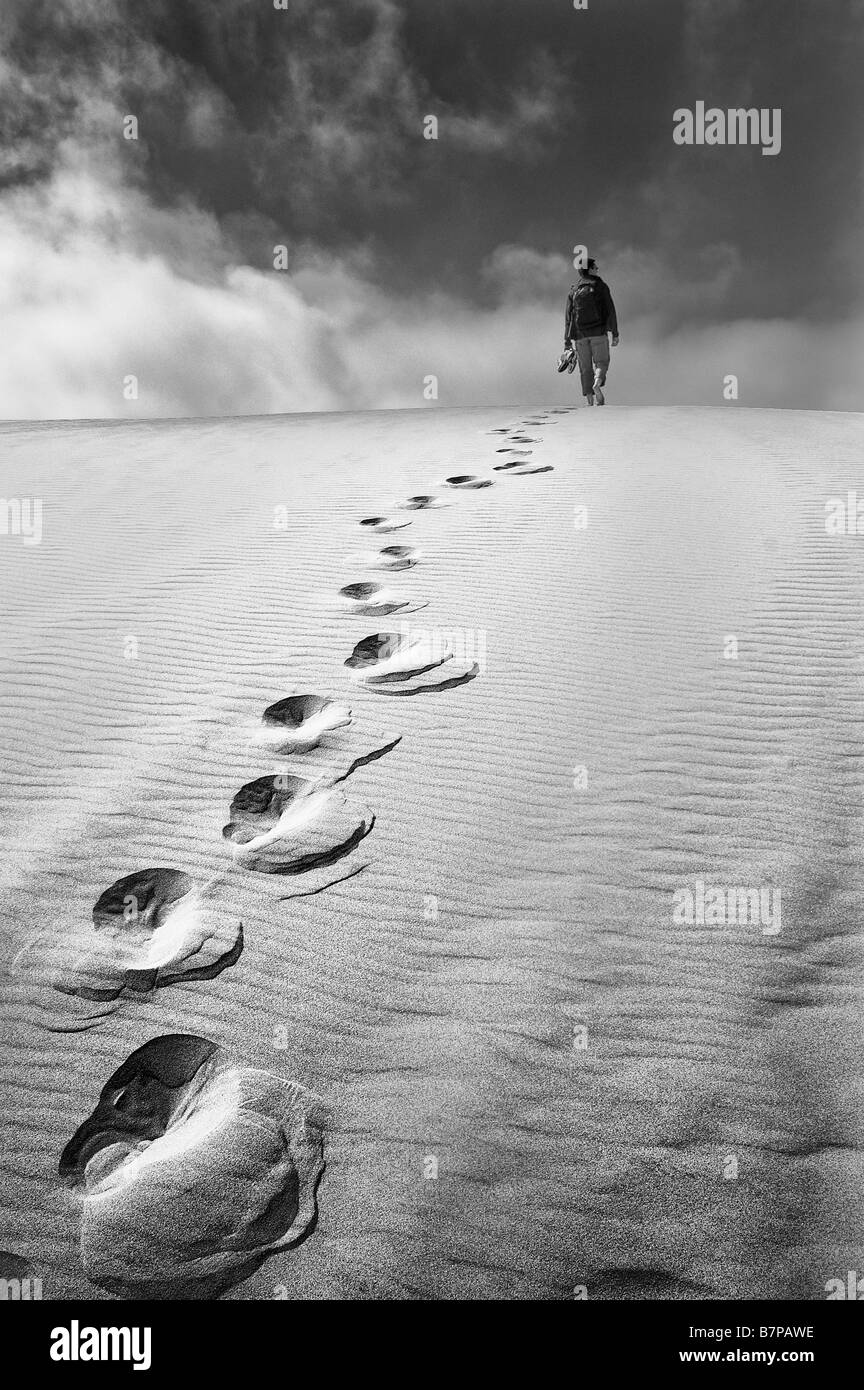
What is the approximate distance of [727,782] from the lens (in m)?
3.29

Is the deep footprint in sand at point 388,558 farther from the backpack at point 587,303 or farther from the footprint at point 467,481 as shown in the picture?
the backpack at point 587,303

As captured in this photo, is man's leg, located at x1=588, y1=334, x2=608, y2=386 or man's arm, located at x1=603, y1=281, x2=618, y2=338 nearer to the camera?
man's arm, located at x1=603, y1=281, x2=618, y2=338

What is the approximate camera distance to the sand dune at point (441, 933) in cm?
185

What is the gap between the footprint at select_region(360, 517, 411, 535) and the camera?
23.2 feet

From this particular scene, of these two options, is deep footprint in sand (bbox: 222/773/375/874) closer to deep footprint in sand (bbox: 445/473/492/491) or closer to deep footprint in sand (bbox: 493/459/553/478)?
deep footprint in sand (bbox: 445/473/492/491)

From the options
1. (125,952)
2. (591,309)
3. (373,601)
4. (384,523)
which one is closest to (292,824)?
(125,952)

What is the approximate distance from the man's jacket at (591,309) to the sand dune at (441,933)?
27.6 feet

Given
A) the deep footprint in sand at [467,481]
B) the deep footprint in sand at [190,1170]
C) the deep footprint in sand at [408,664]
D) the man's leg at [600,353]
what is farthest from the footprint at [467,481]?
the deep footprint in sand at [190,1170]

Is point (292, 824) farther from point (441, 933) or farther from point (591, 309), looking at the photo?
point (591, 309)

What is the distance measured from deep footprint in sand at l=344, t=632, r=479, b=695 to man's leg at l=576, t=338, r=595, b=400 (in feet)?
33.9

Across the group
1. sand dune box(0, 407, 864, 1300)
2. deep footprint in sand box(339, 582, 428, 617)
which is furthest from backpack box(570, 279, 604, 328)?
deep footprint in sand box(339, 582, 428, 617)

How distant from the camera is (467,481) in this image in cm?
876

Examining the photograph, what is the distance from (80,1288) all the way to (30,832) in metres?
1.72
